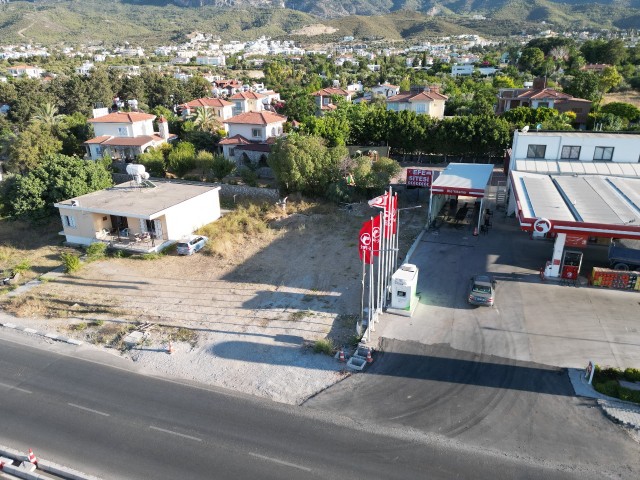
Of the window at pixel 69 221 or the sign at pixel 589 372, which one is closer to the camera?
the sign at pixel 589 372

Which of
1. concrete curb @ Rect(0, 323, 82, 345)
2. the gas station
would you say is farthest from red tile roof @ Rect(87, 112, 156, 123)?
the gas station

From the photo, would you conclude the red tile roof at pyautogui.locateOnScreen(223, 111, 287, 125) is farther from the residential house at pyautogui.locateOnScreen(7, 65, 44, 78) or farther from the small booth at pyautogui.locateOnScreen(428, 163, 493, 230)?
the residential house at pyautogui.locateOnScreen(7, 65, 44, 78)

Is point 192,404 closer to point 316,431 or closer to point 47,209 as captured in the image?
point 316,431

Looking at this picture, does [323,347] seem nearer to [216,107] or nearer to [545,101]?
[216,107]

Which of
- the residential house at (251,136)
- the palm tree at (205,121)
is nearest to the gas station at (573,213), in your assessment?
the residential house at (251,136)

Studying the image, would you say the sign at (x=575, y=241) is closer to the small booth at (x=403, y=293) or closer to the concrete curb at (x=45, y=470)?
the small booth at (x=403, y=293)

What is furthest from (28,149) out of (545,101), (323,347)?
(545,101)

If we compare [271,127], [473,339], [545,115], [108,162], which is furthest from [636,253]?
[108,162]

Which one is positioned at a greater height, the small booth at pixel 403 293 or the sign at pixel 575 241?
the sign at pixel 575 241
